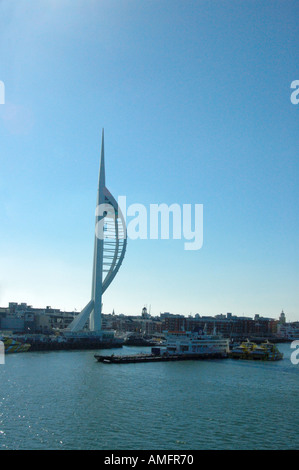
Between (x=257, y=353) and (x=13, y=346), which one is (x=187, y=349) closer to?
(x=257, y=353)

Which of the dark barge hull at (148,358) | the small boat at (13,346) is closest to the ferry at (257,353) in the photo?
the dark barge hull at (148,358)

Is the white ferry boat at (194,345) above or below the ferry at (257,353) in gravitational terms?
Result: above

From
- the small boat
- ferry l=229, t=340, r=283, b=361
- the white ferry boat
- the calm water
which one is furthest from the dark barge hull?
the small boat

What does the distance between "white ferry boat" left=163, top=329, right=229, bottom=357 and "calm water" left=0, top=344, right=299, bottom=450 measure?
378 inches

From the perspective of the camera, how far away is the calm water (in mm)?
13234

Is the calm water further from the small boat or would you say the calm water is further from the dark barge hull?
the small boat

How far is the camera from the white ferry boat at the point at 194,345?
Answer: 38.2 metres

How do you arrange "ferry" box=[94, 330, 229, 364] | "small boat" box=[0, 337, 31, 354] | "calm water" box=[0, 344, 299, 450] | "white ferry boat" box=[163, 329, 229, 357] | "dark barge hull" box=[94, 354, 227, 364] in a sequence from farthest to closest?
1. "white ferry boat" box=[163, 329, 229, 357]
2. "small boat" box=[0, 337, 31, 354]
3. "ferry" box=[94, 330, 229, 364]
4. "dark barge hull" box=[94, 354, 227, 364]
5. "calm water" box=[0, 344, 299, 450]

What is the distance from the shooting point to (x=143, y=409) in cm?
1708

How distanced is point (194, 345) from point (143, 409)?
22.8 meters

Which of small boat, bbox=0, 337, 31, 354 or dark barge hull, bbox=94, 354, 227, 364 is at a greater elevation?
small boat, bbox=0, 337, 31, 354

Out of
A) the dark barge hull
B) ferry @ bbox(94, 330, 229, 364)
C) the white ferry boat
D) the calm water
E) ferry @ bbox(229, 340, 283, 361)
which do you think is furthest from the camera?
ferry @ bbox(229, 340, 283, 361)

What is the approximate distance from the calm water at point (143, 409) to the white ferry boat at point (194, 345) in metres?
9.59

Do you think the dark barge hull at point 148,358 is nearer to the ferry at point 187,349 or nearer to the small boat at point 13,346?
the ferry at point 187,349
